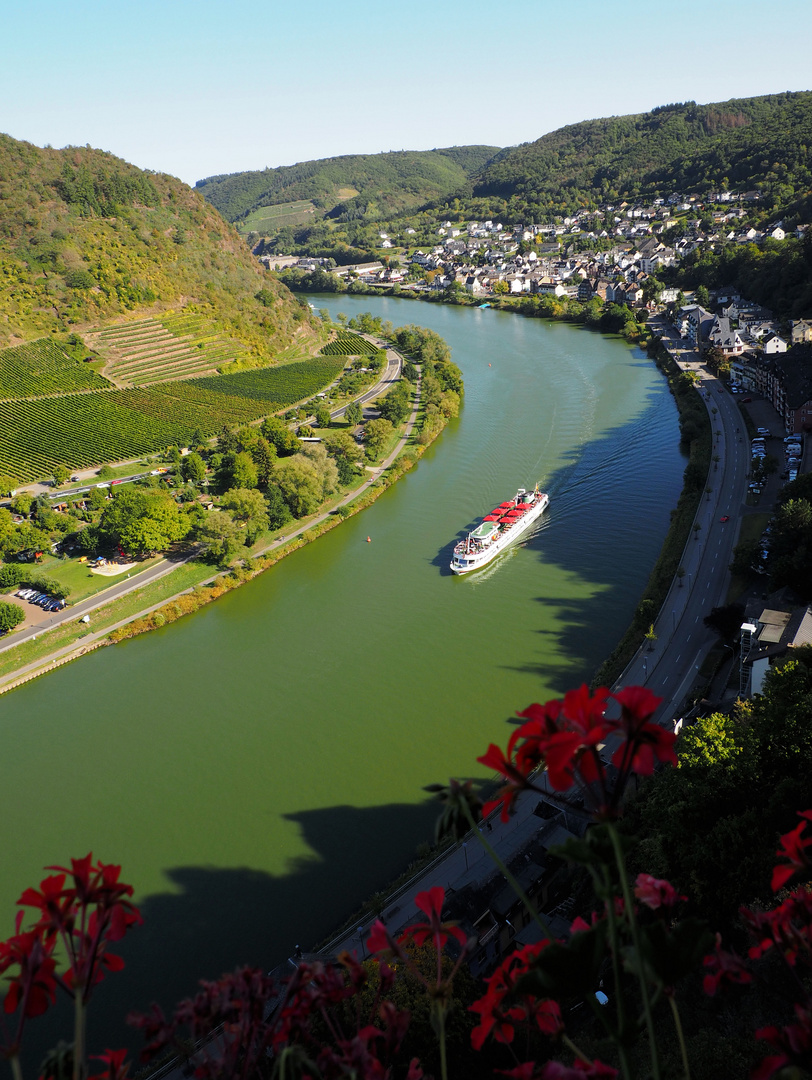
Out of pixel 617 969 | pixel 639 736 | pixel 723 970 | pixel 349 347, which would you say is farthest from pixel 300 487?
pixel 349 347

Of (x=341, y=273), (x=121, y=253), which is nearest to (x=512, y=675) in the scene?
(x=121, y=253)

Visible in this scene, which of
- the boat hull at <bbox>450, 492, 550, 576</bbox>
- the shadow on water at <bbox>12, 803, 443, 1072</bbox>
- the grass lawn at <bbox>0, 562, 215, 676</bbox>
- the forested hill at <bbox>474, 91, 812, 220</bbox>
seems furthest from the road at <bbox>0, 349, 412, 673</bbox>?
the forested hill at <bbox>474, 91, 812, 220</bbox>

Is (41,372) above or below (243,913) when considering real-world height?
above

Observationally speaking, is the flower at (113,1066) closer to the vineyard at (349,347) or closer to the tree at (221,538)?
the tree at (221,538)

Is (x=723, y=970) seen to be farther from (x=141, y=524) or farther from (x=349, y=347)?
(x=349, y=347)

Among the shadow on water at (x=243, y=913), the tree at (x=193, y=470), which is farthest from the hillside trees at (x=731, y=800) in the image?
the tree at (x=193, y=470)
